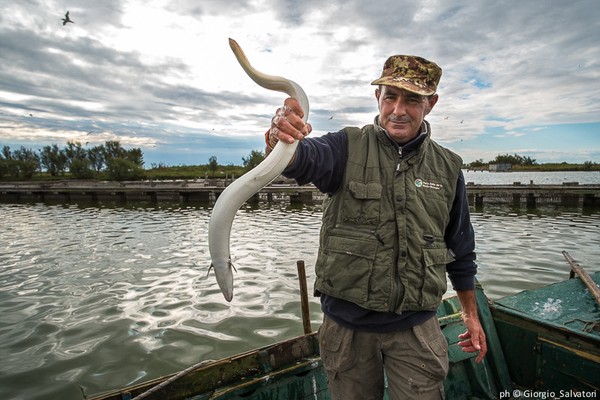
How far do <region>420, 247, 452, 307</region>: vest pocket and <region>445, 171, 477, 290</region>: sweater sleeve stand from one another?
0.28m

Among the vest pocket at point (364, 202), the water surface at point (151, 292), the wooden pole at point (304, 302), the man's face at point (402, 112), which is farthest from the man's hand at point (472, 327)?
the water surface at point (151, 292)

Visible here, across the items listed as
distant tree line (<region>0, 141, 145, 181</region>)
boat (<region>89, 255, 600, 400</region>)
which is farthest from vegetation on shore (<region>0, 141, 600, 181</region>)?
boat (<region>89, 255, 600, 400</region>)

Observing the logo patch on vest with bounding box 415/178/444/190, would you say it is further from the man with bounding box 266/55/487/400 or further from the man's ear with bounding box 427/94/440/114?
the man's ear with bounding box 427/94/440/114

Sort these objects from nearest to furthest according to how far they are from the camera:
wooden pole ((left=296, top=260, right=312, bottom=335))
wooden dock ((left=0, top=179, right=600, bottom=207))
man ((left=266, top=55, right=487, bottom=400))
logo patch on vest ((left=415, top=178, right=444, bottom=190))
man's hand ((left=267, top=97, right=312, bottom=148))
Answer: man's hand ((left=267, top=97, right=312, bottom=148))
man ((left=266, top=55, right=487, bottom=400))
logo patch on vest ((left=415, top=178, right=444, bottom=190))
wooden pole ((left=296, top=260, right=312, bottom=335))
wooden dock ((left=0, top=179, right=600, bottom=207))

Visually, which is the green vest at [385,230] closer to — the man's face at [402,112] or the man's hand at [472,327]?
the man's face at [402,112]

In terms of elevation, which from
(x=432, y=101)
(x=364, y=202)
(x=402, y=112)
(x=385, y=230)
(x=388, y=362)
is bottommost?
(x=388, y=362)

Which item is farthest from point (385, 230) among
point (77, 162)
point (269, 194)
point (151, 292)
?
point (77, 162)

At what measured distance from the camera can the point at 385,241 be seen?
2.49 meters

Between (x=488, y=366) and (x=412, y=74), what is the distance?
4.71m

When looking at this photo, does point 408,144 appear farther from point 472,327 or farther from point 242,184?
point 472,327

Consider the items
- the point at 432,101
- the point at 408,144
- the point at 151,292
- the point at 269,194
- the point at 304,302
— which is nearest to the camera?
the point at 408,144

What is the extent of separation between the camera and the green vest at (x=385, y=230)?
2.46 metres

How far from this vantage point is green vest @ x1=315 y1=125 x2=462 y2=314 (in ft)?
8.07

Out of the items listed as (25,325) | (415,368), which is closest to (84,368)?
(25,325)
